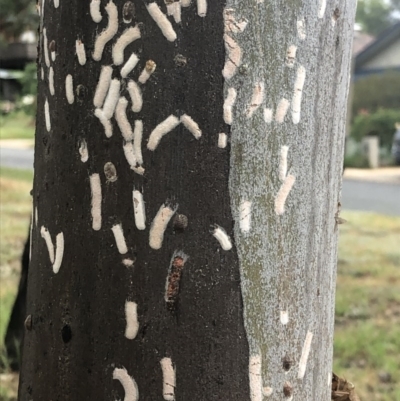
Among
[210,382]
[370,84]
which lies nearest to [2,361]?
[210,382]

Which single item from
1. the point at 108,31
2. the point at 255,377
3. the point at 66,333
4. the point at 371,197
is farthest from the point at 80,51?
the point at 371,197

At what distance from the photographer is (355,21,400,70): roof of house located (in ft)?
81.4

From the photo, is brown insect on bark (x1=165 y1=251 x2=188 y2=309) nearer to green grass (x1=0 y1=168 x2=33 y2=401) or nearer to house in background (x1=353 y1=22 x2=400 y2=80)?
green grass (x1=0 y1=168 x2=33 y2=401)

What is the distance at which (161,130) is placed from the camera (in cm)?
97

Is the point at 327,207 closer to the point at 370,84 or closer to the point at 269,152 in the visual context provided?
the point at 269,152

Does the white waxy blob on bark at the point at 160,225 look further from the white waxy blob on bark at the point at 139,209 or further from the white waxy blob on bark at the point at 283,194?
the white waxy blob on bark at the point at 283,194

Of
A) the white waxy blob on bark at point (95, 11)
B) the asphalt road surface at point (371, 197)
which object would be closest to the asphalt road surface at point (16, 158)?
the asphalt road surface at point (371, 197)

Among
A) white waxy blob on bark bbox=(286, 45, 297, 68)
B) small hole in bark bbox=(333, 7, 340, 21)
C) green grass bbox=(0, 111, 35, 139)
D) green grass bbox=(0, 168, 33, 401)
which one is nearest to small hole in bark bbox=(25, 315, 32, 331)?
white waxy blob on bark bbox=(286, 45, 297, 68)

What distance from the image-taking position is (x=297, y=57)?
3.32 ft

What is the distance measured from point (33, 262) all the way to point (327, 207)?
1.87 feet

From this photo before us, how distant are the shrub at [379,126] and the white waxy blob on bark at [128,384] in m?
16.9

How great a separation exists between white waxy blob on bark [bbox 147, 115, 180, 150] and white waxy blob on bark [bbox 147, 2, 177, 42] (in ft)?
0.42

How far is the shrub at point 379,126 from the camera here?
1712cm

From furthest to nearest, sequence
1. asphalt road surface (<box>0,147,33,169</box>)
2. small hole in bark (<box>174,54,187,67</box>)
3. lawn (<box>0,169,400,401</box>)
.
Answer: asphalt road surface (<box>0,147,33,169</box>)
lawn (<box>0,169,400,401</box>)
small hole in bark (<box>174,54,187,67</box>)
